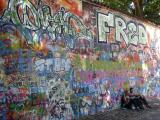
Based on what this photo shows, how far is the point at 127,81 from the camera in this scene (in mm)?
16094

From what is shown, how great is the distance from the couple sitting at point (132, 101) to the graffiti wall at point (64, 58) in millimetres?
319

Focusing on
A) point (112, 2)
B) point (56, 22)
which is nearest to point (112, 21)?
point (56, 22)

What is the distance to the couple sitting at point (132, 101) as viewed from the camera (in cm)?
1469

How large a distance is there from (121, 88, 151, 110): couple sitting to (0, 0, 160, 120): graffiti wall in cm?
32

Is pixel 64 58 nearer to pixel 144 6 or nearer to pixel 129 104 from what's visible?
pixel 129 104

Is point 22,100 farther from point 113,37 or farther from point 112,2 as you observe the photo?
point 112,2

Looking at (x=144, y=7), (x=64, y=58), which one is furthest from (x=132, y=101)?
(x=144, y=7)

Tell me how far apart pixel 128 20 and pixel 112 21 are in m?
1.55

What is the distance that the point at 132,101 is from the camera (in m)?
14.8

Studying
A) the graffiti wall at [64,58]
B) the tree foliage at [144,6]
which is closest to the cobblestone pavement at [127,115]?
the graffiti wall at [64,58]

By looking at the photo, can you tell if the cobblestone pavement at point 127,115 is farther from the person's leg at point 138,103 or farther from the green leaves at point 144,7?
the green leaves at point 144,7

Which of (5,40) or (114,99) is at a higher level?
(5,40)

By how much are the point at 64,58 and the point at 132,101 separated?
152 inches

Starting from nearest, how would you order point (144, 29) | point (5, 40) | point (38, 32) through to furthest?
point (5, 40) → point (38, 32) → point (144, 29)
